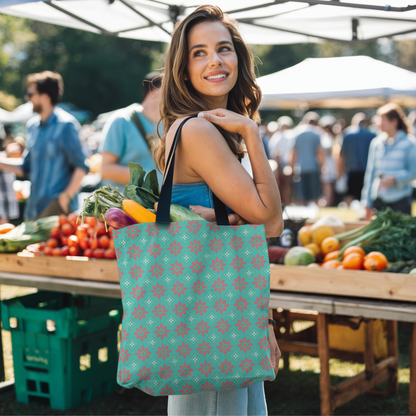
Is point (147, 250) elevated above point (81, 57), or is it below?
below

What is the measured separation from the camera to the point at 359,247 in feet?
11.2

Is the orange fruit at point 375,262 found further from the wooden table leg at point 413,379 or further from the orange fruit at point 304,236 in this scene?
the orange fruit at point 304,236

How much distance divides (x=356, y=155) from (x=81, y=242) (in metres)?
7.77

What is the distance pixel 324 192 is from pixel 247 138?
13445mm

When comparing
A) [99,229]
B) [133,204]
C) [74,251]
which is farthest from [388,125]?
[133,204]

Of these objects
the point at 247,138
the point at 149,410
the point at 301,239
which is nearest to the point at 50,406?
the point at 149,410

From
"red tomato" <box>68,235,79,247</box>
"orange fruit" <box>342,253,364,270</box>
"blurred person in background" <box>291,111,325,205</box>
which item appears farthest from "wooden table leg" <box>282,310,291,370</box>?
"blurred person in background" <box>291,111,325,205</box>

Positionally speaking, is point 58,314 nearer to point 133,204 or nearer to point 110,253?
point 110,253

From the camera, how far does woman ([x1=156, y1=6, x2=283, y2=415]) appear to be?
4.99 ft

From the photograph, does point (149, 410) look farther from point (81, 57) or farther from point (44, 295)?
point (81, 57)

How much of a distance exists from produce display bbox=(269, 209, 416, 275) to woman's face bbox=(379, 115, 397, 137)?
2.81 meters

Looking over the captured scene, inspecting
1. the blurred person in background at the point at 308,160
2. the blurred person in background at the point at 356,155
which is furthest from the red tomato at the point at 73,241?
the blurred person in background at the point at 308,160

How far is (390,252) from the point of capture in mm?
3438

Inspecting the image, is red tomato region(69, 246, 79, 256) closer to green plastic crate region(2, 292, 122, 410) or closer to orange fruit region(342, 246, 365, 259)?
green plastic crate region(2, 292, 122, 410)
